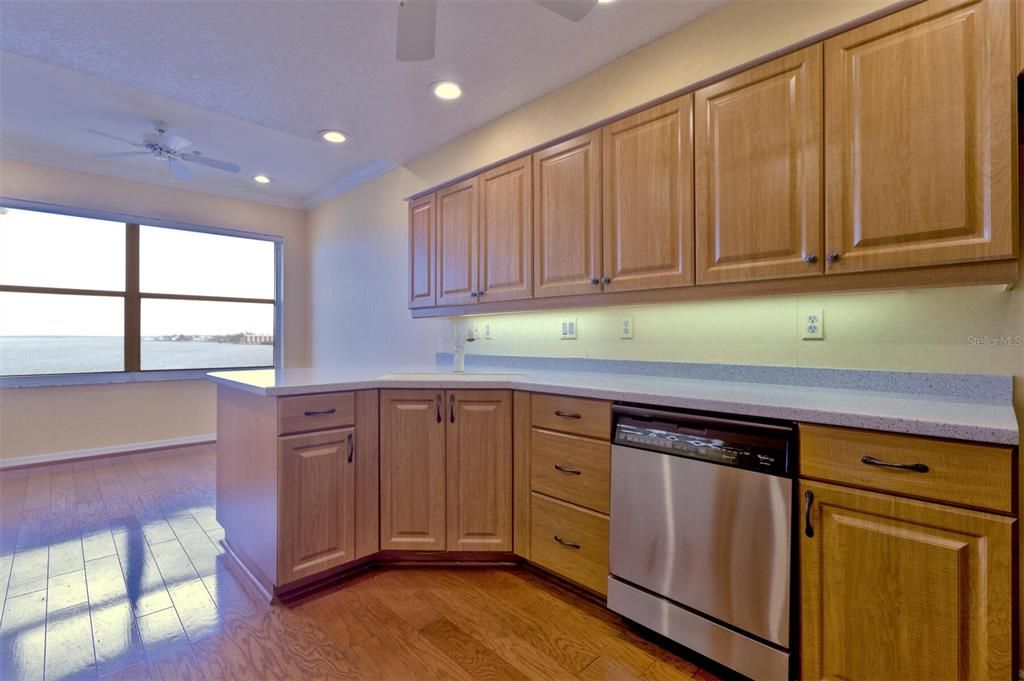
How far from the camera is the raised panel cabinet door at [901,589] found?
43.7 inches

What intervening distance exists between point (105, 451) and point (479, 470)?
4.13 meters

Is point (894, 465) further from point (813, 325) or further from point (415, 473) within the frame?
point (415, 473)

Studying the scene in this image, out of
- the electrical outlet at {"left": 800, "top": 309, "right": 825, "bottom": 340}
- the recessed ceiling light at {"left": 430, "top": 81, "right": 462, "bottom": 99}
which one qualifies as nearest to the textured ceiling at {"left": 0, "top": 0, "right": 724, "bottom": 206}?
the recessed ceiling light at {"left": 430, "top": 81, "right": 462, "bottom": 99}

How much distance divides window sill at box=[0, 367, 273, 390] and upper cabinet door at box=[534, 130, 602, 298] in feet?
10.1

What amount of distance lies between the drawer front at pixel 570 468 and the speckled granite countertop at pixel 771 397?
0.21 m

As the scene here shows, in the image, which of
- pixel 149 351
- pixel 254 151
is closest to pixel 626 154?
pixel 254 151

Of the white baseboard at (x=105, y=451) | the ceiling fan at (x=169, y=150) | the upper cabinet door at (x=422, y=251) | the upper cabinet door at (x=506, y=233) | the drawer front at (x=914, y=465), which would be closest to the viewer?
the drawer front at (x=914, y=465)

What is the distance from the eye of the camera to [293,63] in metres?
2.24

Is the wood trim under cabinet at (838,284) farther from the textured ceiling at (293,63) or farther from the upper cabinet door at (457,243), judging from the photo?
the textured ceiling at (293,63)

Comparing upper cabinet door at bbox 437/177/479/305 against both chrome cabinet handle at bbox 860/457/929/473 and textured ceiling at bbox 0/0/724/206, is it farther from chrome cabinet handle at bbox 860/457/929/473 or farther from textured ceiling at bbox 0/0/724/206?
chrome cabinet handle at bbox 860/457/929/473

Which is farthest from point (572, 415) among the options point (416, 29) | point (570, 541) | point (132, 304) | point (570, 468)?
point (132, 304)

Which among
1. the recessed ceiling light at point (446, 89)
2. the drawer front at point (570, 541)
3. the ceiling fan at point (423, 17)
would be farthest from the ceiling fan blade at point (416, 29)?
the drawer front at point (570, 541)

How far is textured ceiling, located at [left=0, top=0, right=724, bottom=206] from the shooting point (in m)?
1.92

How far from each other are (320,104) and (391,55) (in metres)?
0.69
